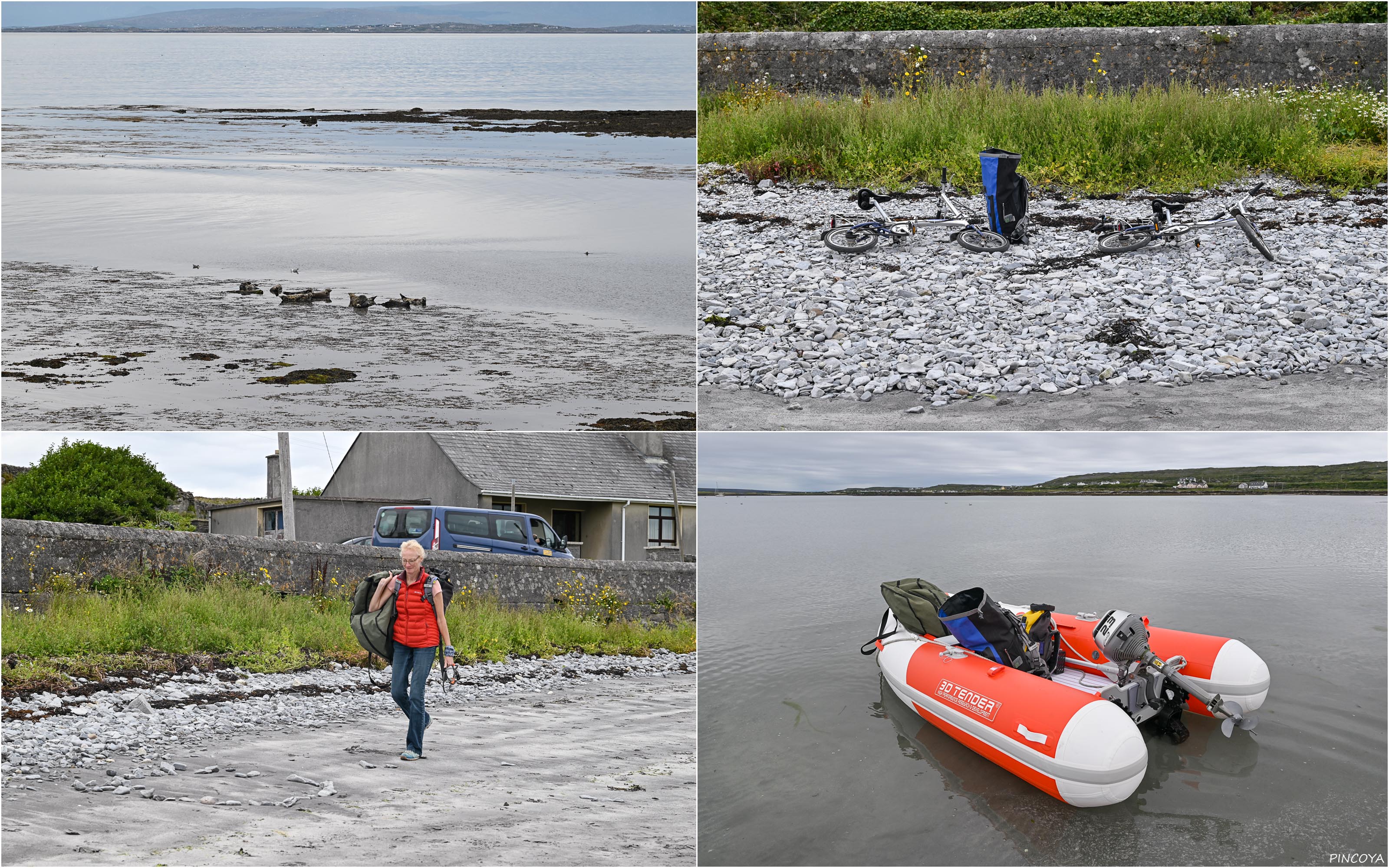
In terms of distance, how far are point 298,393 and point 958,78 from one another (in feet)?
42.3

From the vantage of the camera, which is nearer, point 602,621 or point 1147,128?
point 602,621

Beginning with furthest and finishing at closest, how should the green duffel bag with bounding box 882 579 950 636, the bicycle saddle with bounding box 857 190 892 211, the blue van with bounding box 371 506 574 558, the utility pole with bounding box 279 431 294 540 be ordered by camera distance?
the blue van with bounding box 371 506 574 558 → the utility pole with bounding box 279 431 294 540 → the bicycle saddle with bounding box 857 190 892 211 → the green duffel bag with bounding box 882 579 950 636

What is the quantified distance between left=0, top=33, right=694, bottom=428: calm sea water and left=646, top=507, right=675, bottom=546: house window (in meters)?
6.15

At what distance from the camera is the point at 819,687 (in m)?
7.62

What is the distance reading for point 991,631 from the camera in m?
6.58

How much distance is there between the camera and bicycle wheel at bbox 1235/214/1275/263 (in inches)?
358

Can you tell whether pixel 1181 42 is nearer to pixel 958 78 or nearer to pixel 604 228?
pixel 958 78

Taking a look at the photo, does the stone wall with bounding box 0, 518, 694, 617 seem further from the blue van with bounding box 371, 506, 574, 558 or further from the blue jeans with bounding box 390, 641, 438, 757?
the blue jeans with bounding box 390, 641, 438, 757

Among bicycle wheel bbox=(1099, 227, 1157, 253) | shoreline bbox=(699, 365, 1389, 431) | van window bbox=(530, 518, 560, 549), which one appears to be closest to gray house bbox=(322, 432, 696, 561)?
van window bbox=(530, 518, 560, 549)

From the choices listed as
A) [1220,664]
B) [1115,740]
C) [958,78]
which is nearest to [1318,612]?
[1220,664]

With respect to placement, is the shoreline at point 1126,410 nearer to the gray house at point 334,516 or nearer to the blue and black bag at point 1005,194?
the blue and black bag at point 1005,194

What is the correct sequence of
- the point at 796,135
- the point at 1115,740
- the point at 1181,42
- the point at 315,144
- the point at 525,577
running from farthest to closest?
the point at 315,144 → the point at 1181,42 → the point at 796,135 → the point at 525,577 → the point at 1115,740

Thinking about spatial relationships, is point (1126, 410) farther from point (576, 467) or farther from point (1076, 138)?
point (576, 467)

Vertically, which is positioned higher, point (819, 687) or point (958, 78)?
point (958, 78)
